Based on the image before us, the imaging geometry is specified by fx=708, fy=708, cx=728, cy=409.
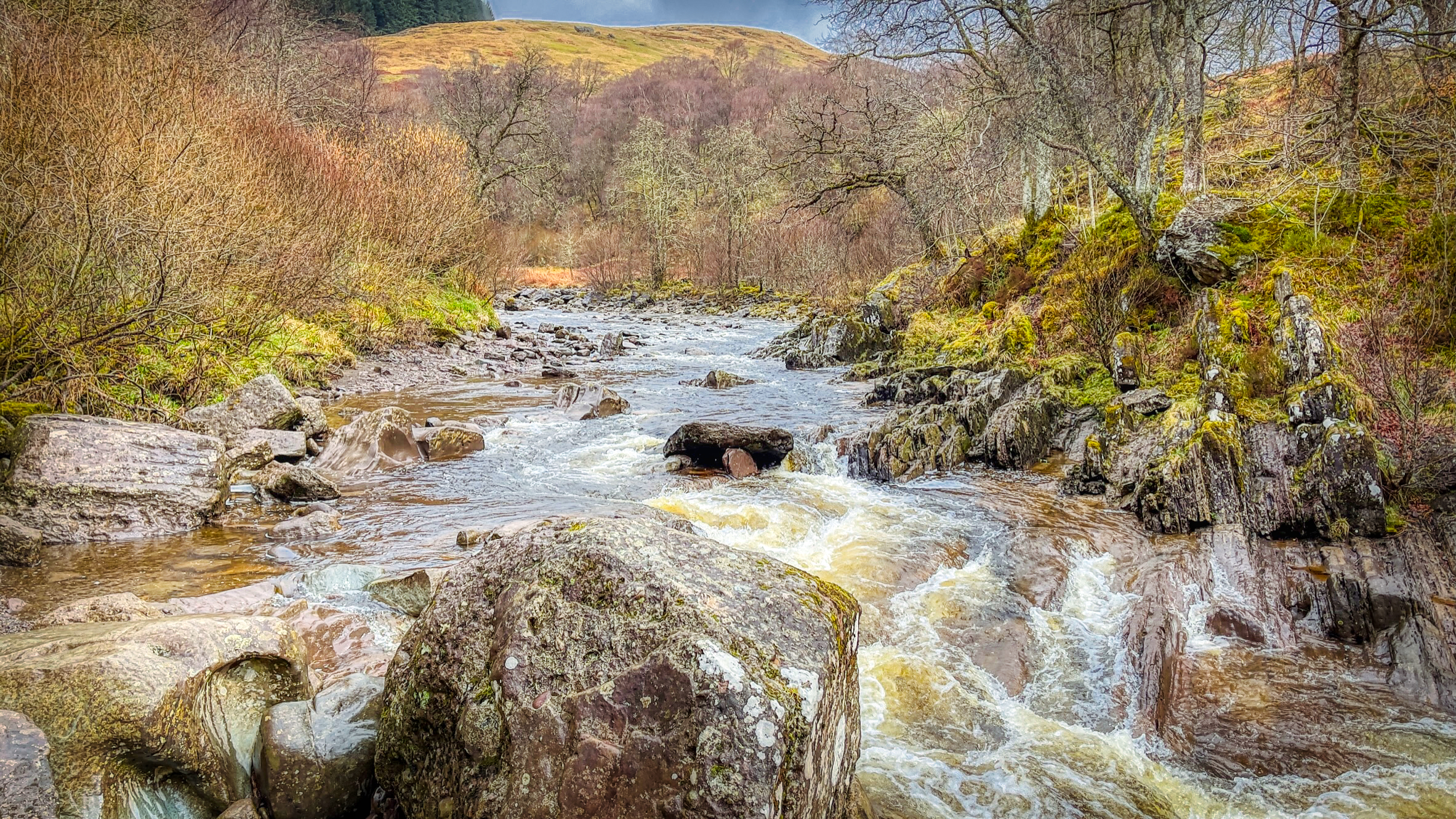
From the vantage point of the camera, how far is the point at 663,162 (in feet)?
151

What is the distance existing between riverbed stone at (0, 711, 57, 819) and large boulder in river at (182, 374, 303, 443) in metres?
6.66

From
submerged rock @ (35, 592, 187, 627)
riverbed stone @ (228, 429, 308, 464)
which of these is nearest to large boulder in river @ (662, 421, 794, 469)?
riverbed stone @ (228, 429, 308, 464)

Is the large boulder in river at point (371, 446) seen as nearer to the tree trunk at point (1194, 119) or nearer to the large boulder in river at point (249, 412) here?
the large boulder in river at point (249, 412)

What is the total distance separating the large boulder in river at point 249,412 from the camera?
8375mm

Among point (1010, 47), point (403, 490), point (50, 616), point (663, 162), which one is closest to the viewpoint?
point (50, 616)

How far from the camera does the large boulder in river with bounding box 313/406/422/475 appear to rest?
8688 mm

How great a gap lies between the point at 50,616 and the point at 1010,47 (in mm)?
15573

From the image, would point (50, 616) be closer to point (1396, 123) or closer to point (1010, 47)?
point (1396, 123)

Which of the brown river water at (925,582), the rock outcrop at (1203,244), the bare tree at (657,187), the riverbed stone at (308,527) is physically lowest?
the brown river water at (925,582)

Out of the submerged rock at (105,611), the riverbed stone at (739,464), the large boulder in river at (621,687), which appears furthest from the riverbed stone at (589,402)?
the large boulder in river at (621,687)

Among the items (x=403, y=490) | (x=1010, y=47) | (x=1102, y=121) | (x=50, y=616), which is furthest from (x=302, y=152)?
(x=1102, y=121)

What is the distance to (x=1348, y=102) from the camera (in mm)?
A: 7059

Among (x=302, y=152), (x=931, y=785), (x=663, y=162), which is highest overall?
(x=663, y=162)

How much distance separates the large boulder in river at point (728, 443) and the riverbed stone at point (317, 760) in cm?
653
